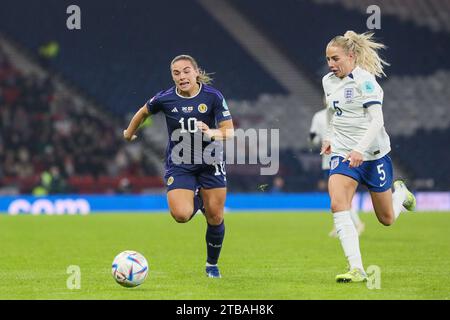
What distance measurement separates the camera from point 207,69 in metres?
30.8

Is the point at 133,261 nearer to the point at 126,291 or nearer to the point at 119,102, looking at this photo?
the point at 126,291

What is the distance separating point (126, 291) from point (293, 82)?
82.0 ft

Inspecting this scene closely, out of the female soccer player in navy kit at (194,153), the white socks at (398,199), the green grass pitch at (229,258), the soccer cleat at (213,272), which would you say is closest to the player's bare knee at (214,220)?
the female soccer player in navy kit at (194,153)

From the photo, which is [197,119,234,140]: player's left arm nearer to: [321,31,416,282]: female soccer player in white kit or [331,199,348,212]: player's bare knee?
[321,31,416,282]: female soccer player in white kit

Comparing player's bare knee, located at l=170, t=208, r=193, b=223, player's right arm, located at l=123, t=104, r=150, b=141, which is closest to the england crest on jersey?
player's bare knee, located at l=170, t=208, r=193, b=223

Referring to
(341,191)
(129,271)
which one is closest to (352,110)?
(341,191)

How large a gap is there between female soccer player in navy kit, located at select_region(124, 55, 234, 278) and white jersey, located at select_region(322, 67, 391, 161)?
1.02 meters

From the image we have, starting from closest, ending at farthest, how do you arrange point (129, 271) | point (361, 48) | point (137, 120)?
point (129, 271)
point (361, 48)
point (137, 120)

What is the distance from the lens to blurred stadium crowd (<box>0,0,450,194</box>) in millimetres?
27969

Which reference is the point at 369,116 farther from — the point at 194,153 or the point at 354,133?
the point at 194,153

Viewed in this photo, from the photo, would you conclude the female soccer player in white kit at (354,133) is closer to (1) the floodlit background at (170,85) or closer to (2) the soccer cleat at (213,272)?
(2) the soccer cleat at (213,272)

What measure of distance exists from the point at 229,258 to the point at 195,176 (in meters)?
2.65

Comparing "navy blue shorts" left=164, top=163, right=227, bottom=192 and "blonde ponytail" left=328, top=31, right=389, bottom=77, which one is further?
"navy blue shorts" left=164, top=163, right=227, bottom=192

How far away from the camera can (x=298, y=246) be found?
13414 millimetres
